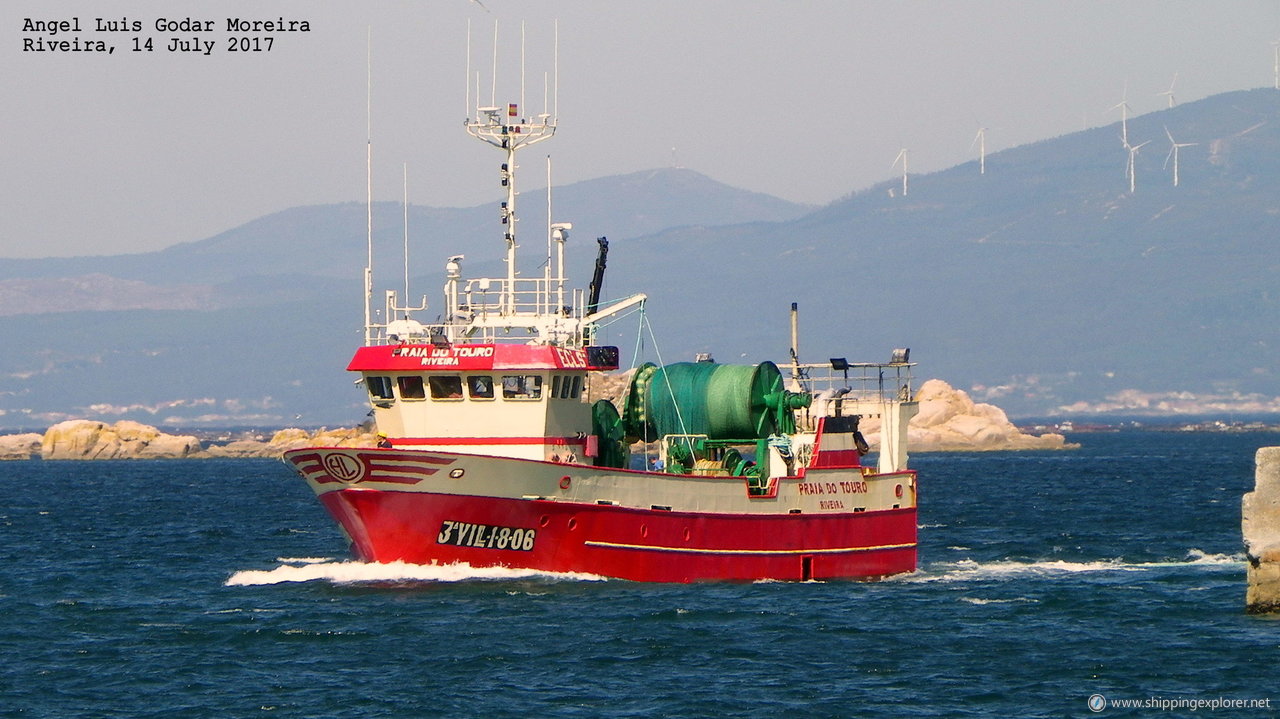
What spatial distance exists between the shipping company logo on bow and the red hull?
317 millimetres

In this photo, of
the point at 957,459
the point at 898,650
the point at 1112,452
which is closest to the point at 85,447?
the point at 957,459

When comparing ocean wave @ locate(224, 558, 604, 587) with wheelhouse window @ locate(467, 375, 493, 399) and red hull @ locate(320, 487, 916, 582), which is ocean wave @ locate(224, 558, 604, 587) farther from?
wheelhouse window @ locate(467, 375, 493, 399)

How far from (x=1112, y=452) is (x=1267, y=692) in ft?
466

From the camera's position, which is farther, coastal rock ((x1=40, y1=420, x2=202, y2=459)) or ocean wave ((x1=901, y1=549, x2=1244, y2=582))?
coastal rock ((x1=40, y1=420, x2=202, y2=459))

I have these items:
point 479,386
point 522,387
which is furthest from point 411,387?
point 522,387

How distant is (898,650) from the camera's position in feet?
106

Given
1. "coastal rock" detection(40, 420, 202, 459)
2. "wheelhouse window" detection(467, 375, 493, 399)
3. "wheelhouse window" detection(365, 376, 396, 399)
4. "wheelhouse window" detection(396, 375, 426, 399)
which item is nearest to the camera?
"wheelhouse window" detection(467, 375, 493, 399)

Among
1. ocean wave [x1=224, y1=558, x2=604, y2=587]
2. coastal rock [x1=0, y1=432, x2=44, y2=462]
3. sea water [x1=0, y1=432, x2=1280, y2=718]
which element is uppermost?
coastal rock [x1=0, y1=432, x2=44, y2=462]

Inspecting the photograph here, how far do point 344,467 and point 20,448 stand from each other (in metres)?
152

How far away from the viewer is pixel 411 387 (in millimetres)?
38625

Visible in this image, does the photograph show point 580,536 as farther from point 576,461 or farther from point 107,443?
point 107,443

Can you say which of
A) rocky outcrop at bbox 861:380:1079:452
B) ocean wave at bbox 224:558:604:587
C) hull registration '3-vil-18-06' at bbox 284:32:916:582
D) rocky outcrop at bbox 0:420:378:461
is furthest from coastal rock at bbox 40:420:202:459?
ocean wave at bbox 224:558:604:587

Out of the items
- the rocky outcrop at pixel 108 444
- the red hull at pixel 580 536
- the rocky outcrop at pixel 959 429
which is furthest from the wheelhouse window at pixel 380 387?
the rocky outcrop at pixel 959 429

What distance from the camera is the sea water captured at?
1108 inches
